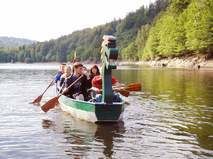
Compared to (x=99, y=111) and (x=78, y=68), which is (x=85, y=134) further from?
(x=78, y=68)

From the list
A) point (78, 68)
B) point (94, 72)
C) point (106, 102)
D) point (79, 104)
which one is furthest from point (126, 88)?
point (106, 102)

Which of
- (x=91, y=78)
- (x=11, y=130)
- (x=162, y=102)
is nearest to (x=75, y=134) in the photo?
(x=11, y=130)

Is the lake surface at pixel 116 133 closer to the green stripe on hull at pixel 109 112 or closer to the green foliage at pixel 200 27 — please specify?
the green stripe on hull at pixel 109 112

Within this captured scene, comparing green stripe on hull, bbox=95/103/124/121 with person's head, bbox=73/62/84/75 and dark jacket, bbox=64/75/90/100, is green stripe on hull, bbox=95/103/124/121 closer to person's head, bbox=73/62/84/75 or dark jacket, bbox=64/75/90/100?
dark jacket, bbox=64/75/90/100

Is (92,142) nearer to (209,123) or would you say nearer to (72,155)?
(72,155)

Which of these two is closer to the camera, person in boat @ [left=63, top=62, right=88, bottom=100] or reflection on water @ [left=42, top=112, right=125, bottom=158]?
reflection on water @ [left=42, top=112, right=125, bottom=158]

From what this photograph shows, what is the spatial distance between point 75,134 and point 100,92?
12.1ft

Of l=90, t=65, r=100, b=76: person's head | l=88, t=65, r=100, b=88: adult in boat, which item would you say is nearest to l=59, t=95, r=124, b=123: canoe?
l=88, t=65, r=100, b=88: adult in boat

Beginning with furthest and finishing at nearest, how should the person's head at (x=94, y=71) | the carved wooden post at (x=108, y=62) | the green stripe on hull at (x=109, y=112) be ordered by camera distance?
1. the person's head at (x=94, y=71)
2. the green stripe on hull at (x=109, y=112)
3. the carved wooden post at (x=108, y=62)

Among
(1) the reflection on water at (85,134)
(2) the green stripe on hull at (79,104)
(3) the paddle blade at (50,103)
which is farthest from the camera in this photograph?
(3) the paddle blade at (50,103)

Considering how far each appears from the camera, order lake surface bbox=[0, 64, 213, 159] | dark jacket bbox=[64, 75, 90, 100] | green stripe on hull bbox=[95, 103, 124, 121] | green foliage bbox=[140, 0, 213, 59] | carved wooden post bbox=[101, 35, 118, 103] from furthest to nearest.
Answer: green foliage bbox=[140, 0, 213, 59] < dark jacket bbox=[64, 75, 90, 100] < green stripe on hull bbox=[95, 103, 124, 121] < carved wooden post bbox=[101, 35, 118, 103] < lake surface bbox=[0, 64, 213, 159]

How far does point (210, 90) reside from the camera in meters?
34.7

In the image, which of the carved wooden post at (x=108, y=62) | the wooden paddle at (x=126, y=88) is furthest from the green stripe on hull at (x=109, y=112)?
the wooden paddle at (x=126, y=88)

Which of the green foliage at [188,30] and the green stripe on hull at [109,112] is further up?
the green foliage at [188,30]
